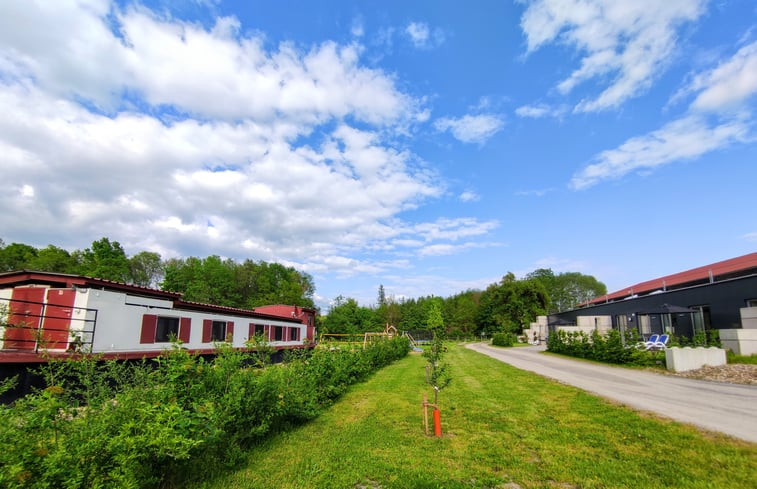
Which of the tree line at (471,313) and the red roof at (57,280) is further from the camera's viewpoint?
the tree line at (471,313)

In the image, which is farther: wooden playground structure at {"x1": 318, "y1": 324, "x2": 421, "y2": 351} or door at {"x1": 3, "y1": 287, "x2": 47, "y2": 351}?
wooden playground structure at {"x1": 318, "y1": 324, "x2": 421, "y2": 351}

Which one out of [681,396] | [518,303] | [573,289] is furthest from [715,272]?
[573,289]

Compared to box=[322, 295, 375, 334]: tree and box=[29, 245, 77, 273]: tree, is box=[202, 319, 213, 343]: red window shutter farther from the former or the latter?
box=[29, 245, 77, 273]: tree

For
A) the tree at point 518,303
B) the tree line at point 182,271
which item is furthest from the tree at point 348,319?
the tree at point 518,303

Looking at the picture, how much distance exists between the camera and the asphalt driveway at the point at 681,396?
6812mm

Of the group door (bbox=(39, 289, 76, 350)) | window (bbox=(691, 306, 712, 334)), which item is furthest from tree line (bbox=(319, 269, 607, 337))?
door (bbox=(39, 289, 76, 350))

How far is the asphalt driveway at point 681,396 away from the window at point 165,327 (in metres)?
14.1

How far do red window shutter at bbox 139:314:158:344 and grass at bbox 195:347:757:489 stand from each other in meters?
7.67

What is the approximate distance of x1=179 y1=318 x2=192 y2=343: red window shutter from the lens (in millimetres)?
14305

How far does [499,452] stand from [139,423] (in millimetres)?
4885

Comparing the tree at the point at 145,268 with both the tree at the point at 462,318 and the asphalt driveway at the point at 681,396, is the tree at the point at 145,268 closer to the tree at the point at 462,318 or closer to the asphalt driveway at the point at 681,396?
the tree at the point at 462,318

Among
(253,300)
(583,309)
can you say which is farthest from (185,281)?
(583,309)

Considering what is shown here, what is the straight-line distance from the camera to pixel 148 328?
41.1 feet

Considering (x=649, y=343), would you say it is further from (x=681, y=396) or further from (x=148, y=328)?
(x=148, y=328)
